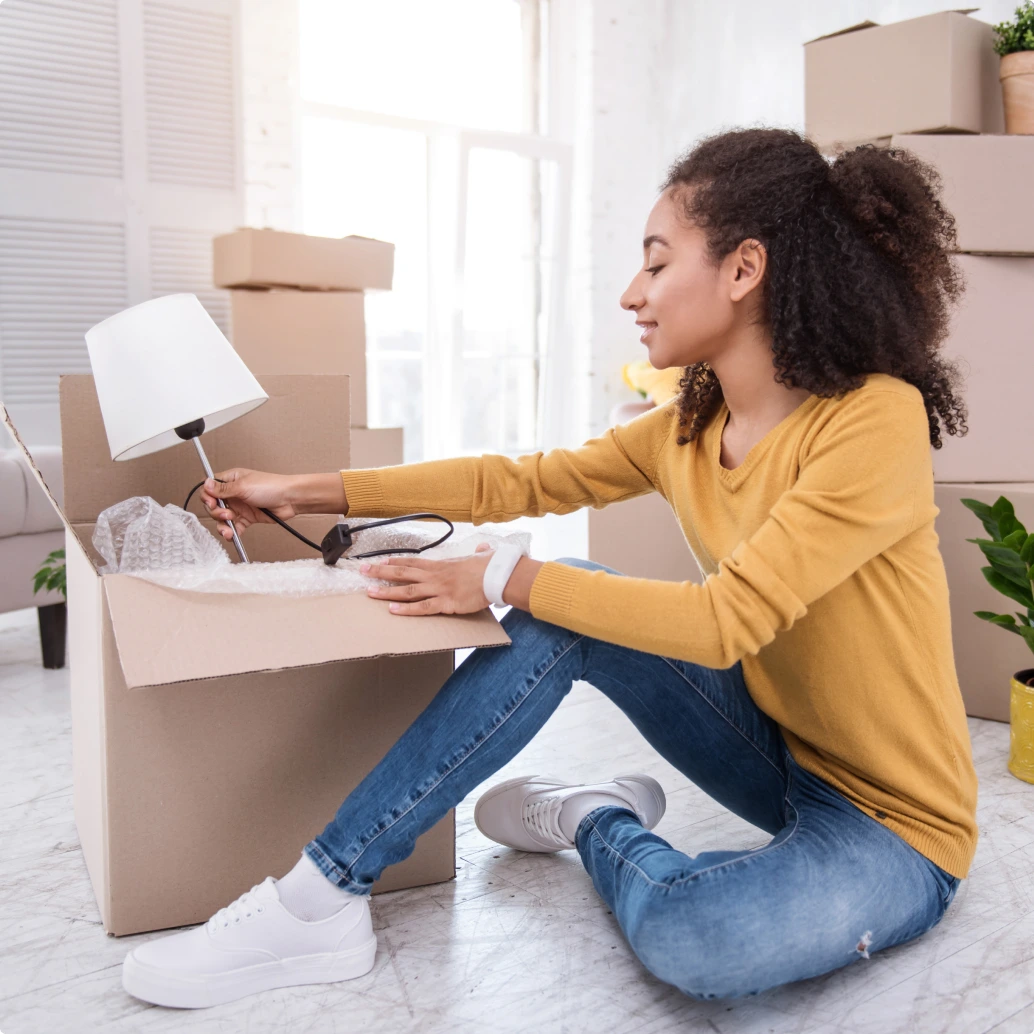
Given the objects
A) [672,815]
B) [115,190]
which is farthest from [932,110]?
[115,190]

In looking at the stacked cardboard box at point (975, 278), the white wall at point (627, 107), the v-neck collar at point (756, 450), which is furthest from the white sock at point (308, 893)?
the white wall at point (627, 107)

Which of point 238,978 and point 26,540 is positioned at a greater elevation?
point 26,540

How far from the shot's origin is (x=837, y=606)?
3.15ft

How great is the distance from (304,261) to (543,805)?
73.9 inches

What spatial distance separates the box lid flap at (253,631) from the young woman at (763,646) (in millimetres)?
26

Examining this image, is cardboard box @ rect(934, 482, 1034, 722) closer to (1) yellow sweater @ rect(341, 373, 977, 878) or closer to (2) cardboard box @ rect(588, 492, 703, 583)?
(2) cardboard box @ rect(588, 492, 703, 583)

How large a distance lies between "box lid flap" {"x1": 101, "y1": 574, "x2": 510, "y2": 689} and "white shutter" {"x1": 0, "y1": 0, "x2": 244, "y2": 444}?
215 cm

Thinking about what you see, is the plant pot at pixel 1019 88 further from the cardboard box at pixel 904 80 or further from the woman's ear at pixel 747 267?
the woman's ear at pixel 747 267

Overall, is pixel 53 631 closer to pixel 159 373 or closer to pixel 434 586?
pixel 159 373

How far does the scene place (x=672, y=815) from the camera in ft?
4.48

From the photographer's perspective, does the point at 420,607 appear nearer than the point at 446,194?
Yes

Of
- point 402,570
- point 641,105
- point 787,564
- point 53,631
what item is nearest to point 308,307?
point 53,631

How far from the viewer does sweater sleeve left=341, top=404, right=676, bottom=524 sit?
1192mm

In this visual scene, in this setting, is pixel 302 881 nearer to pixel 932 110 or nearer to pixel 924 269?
pixel 924 269
